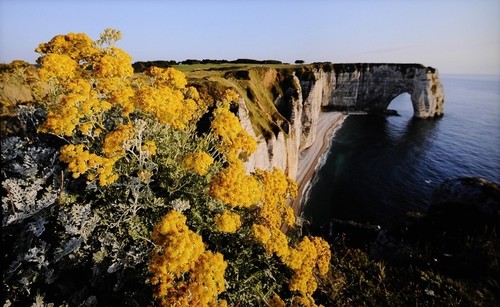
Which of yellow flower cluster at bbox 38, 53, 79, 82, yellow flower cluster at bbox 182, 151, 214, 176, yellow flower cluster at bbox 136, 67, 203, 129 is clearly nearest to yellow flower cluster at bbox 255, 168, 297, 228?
yellow flower cluster at bbox 182, 151, 214, 176

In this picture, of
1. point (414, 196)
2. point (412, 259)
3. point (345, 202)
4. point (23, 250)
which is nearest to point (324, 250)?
point (412, 259)

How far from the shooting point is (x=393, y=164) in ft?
165

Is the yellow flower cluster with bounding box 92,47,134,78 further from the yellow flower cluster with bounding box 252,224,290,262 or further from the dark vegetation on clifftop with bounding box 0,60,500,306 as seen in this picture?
the yellow flower cluster with bounding box 252,224,290,262

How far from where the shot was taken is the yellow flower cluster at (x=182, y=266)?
15.6 feet

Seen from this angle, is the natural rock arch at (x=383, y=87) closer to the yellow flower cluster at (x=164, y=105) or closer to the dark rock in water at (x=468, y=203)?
the dark rock in water at (x=468, y=203)

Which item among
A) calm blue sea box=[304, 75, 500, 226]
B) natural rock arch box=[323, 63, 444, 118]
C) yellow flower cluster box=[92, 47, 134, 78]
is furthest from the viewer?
natural rock arch box=[323, 63, 444, 118]

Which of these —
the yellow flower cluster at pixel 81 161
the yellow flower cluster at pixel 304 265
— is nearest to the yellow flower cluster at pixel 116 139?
the yellow flower cluster at pixel 81 161

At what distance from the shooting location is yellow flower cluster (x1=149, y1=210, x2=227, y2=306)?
4.76 m

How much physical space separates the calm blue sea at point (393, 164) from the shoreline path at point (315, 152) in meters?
1.35

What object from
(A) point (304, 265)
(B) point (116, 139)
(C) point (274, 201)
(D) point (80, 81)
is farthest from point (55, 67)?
(A) point (304, 265)

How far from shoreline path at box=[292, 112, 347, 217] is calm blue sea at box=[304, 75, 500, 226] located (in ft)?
4.41

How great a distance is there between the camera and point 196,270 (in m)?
5.03

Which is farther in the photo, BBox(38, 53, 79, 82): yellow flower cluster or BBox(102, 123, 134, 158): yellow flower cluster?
BBox(38, 53, 79, 82): yellow flower cluster

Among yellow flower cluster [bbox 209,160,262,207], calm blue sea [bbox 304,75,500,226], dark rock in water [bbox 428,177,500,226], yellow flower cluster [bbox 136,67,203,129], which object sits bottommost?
calm blue sea [bbox 304,75,500,226]
